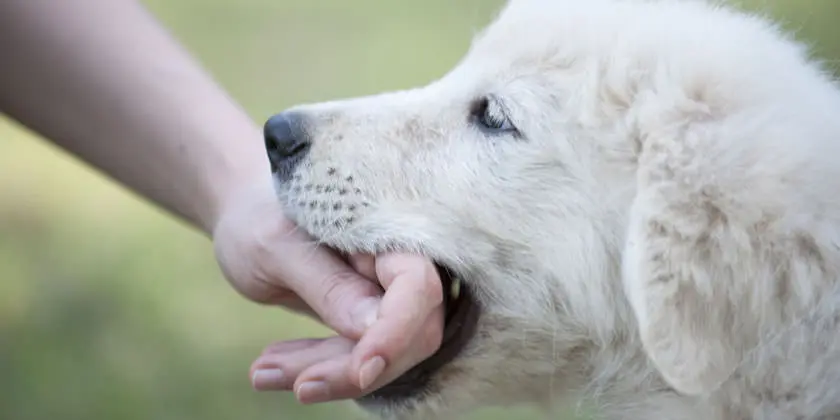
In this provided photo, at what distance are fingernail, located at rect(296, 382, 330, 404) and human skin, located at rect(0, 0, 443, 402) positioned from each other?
0.34 meters

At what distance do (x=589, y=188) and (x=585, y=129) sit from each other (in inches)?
5.0

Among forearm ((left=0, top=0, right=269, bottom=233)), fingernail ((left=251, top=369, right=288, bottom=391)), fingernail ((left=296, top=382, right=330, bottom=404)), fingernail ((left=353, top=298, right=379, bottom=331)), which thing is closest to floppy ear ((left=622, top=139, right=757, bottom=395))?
fingernail ((left=353, top=298, right=379, bottom=331))

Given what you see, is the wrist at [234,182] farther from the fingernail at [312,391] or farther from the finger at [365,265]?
the fingernail at [312,391]

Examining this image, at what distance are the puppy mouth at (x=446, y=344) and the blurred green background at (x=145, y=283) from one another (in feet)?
3.12

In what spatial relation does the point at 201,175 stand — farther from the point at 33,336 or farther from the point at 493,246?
the point at 33,336

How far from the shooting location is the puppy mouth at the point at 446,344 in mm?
2529

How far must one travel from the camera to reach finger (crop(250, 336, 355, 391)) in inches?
91.4

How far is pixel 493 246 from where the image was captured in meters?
2.49

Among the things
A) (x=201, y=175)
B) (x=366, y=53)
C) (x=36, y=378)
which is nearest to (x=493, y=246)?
(x=201, y=175)

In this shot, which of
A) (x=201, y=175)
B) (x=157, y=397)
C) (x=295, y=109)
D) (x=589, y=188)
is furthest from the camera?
(x=157, y=397)

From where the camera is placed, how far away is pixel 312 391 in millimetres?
2186

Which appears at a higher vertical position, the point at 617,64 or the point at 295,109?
the point at 617,64

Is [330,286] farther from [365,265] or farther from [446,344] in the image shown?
[446,344]

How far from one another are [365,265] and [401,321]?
42 cm
